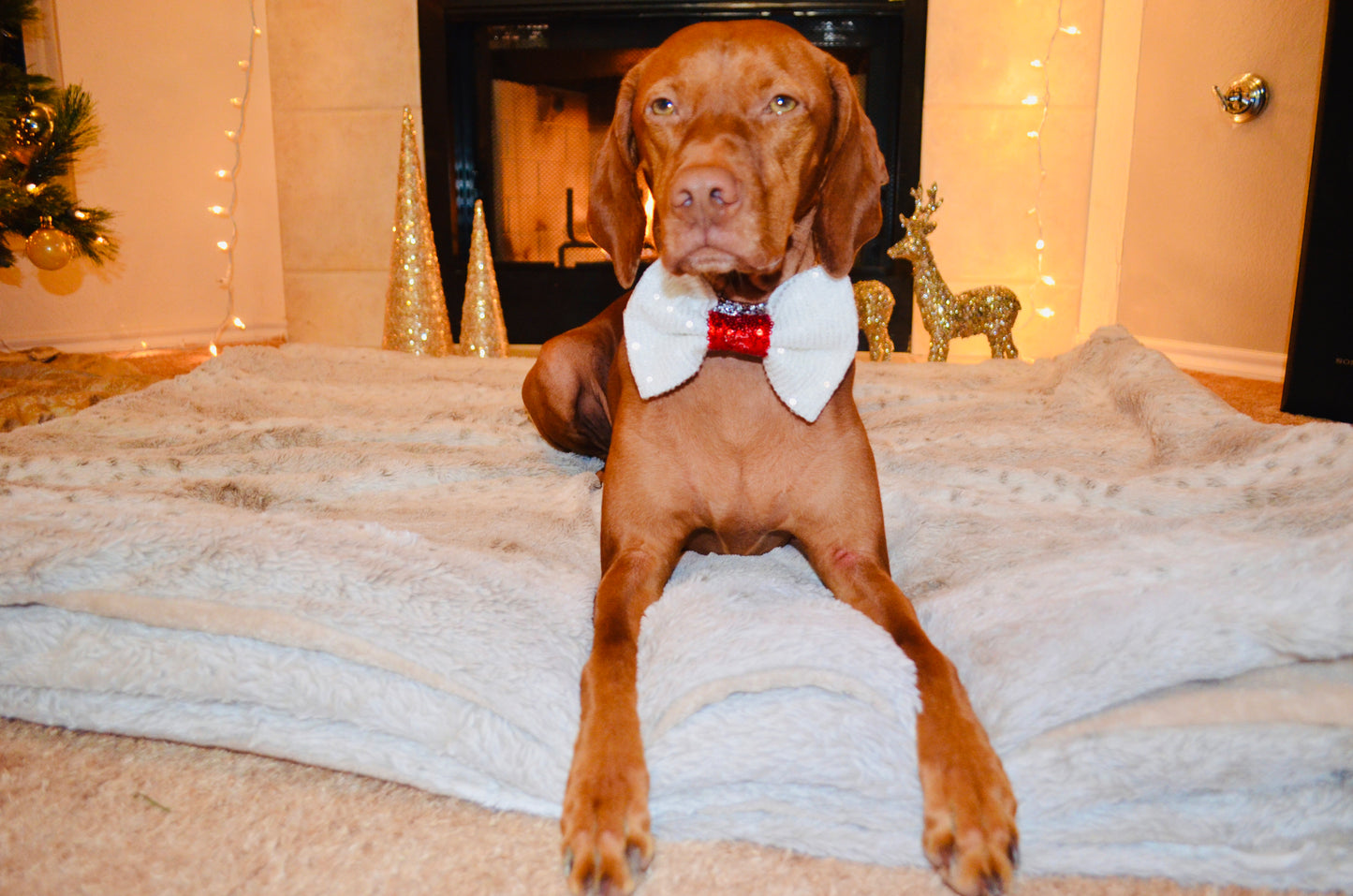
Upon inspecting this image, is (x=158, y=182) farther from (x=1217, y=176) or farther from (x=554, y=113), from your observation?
(x=1217, y=176)

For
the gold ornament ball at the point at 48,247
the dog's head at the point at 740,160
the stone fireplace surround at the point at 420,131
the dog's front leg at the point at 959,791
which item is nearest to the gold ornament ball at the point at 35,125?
the gold ornament ball at the point at 48,247

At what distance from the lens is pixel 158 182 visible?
5000mm

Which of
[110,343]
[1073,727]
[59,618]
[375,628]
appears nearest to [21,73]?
[110,343]

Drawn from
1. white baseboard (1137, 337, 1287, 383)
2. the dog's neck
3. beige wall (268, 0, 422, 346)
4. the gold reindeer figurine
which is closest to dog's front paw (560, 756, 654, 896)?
the dog's neck

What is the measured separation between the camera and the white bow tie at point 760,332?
152cm

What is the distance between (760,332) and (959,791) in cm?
81

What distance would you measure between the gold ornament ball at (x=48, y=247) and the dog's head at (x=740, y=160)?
283 cm

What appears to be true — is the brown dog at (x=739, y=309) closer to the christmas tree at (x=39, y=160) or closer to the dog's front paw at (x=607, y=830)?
the dog's front paw at (x=607, y=830)

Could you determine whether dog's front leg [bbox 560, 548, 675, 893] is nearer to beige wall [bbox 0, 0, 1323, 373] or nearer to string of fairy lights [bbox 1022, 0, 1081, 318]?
beige wall [bbox 0, 0, 1323, 373]

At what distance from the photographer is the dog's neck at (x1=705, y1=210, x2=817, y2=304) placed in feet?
5.29

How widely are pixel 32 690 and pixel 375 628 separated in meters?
0.48

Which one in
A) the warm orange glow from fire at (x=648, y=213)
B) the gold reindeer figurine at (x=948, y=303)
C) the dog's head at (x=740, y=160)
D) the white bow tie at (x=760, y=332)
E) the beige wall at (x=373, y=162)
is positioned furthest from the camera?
the beige wall at (x=373, y=162)

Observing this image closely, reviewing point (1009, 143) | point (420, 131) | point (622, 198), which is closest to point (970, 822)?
point (622, 198)

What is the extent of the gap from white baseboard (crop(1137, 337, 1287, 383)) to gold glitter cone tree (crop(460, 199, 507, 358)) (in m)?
2.83
